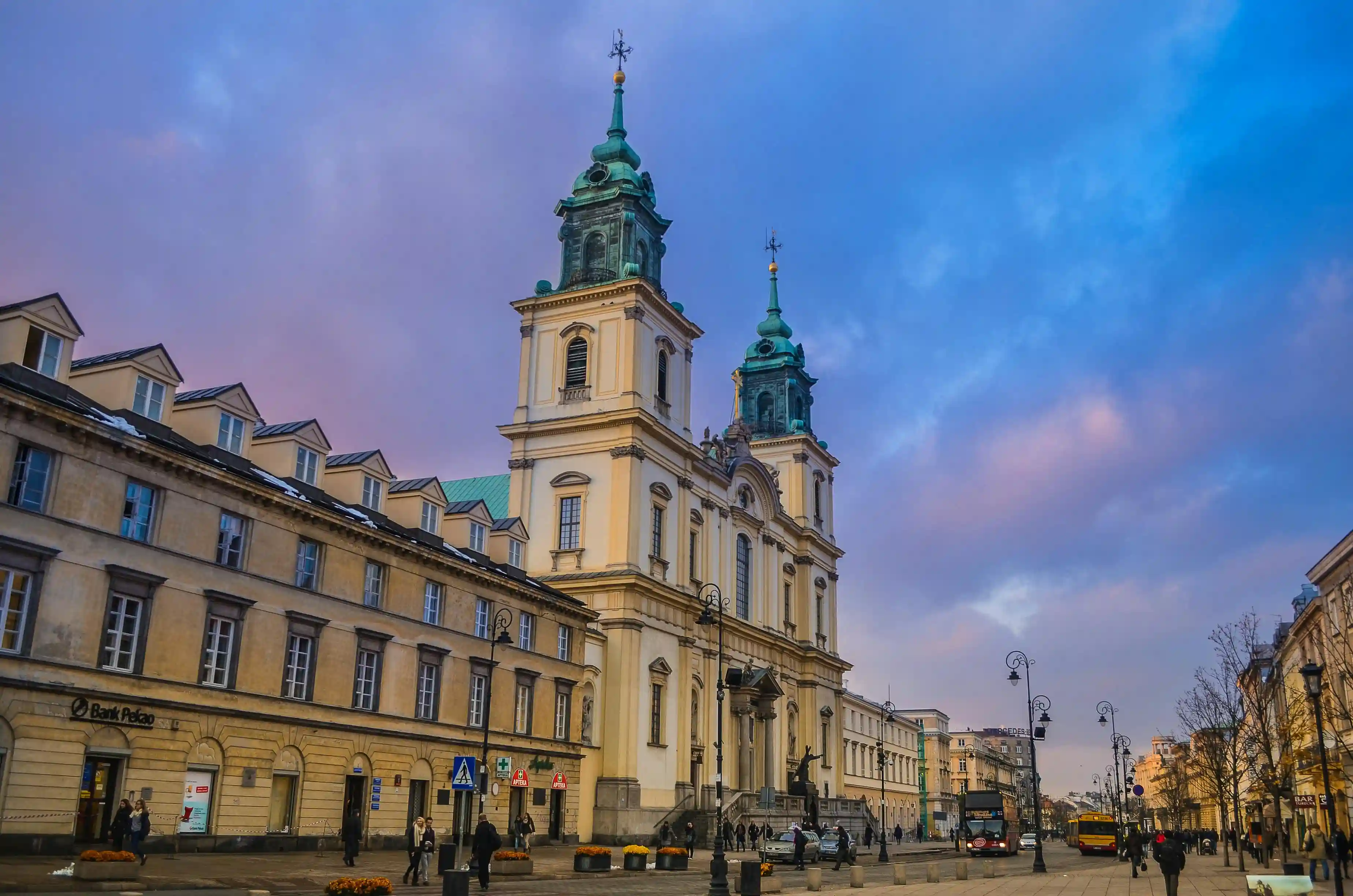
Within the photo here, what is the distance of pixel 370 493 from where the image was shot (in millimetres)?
44250

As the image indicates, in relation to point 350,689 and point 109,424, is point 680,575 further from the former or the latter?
point 109,424

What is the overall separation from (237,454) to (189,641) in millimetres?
6908

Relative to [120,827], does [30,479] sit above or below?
above

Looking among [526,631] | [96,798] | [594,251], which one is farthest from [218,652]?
[594,251]

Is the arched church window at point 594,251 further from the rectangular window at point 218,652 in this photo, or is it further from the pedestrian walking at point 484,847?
the pedestrian walking at point 484,847

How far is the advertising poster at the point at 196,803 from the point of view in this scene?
103 feet

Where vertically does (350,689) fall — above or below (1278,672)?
below

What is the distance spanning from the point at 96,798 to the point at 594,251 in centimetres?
4462

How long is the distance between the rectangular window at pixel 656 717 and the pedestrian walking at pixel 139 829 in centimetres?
3362

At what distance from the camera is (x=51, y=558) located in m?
28.1

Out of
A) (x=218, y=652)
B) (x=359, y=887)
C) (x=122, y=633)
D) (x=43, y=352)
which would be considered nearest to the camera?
(x=359, y=887)

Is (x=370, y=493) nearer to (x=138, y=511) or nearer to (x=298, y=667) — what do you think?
(x=298, y=667)

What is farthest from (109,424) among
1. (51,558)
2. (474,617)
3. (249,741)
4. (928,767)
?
(928,767)

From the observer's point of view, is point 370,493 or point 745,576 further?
point 745,576
